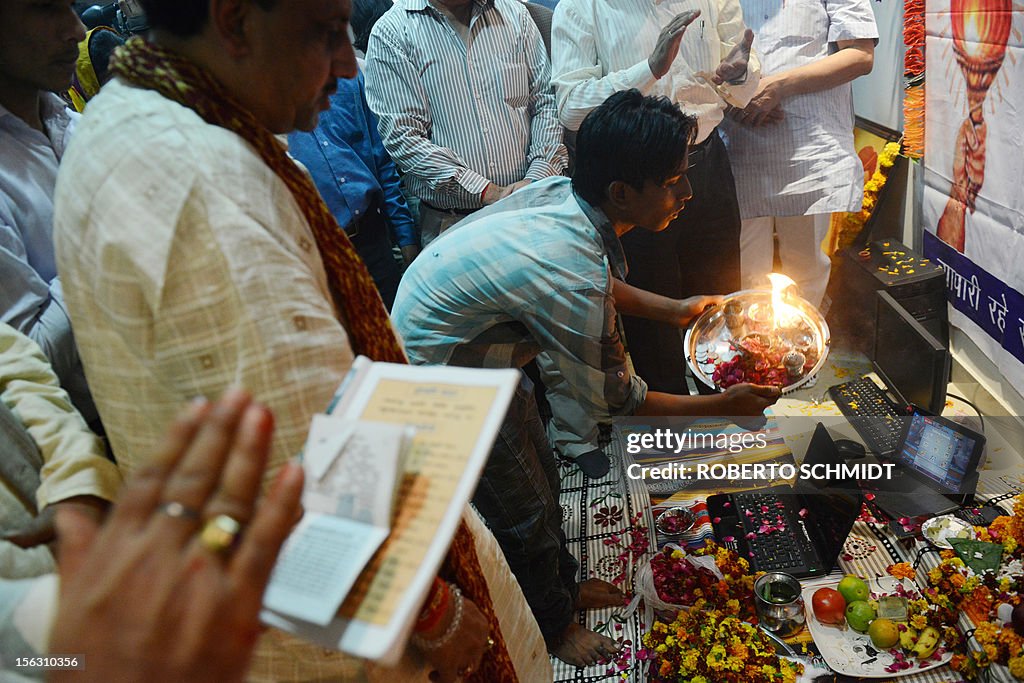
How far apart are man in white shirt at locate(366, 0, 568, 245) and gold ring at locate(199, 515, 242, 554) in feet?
5.60

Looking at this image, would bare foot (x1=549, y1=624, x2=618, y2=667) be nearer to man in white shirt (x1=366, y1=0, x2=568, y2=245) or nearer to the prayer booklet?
man in white shirt (x1=366, y1=0, x2=568, y2=245)

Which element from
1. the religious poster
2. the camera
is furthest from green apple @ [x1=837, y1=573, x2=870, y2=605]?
the camera

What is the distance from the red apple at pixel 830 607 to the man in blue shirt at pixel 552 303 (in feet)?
1.35

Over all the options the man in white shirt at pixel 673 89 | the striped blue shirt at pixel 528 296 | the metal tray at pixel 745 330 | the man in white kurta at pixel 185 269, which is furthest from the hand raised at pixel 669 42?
the man in white kurta at pixel 185 269

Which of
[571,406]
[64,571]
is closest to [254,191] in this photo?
[64,571]

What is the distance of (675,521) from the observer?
186 centimetres

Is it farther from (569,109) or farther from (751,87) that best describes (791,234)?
(569,109)

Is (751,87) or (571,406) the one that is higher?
(751,87)

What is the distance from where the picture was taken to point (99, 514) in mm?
816

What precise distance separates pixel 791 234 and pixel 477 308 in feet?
3.57

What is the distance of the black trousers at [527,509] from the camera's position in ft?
5.09

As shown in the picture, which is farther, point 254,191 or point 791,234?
point 791,234

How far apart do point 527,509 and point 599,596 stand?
39cm

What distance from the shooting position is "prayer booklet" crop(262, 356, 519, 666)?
527 mm
